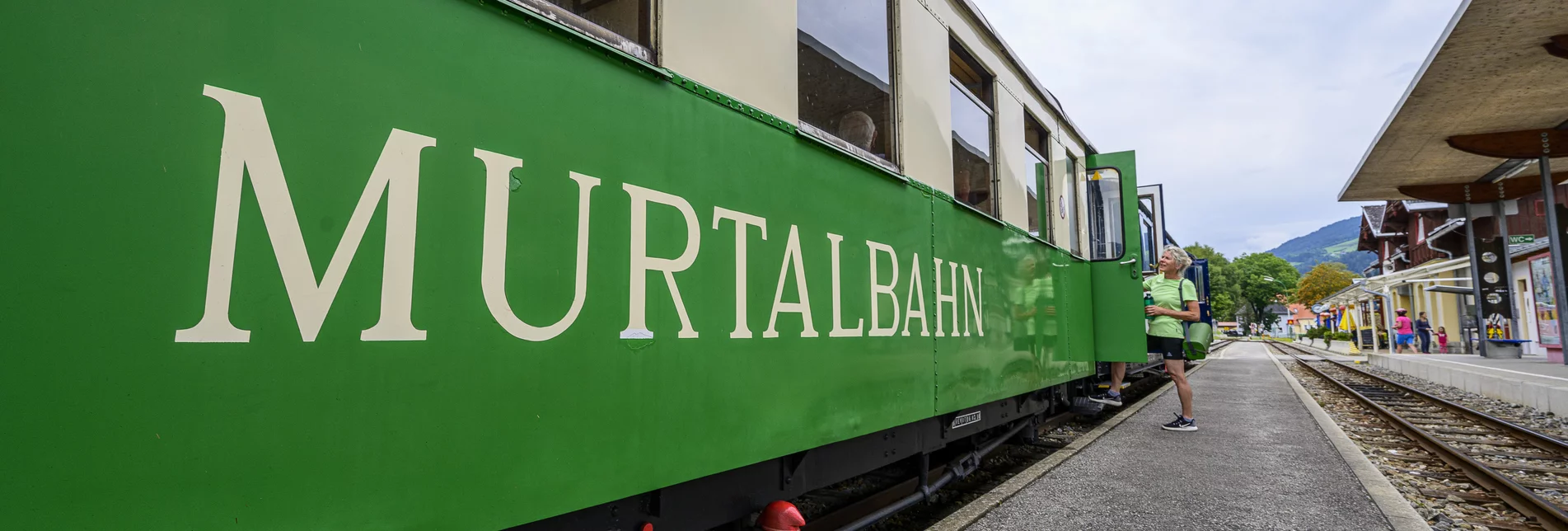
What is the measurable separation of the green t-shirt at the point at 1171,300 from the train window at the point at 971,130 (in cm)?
265

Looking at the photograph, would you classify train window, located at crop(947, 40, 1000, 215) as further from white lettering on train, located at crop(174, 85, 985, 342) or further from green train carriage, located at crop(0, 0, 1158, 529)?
white lettering on train, located at crop(174, 85, 985, 342)

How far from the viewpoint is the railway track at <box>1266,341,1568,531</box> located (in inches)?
170

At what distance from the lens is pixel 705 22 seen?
203cm

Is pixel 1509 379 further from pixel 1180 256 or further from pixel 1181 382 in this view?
pixel 1180 256

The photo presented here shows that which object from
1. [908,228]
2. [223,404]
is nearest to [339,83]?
[223,404]

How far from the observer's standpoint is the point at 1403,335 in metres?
24.4

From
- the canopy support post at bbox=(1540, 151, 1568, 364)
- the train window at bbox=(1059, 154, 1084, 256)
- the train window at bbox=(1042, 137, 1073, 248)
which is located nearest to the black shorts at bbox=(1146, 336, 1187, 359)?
the train window at bbox=(1059, 154, 1084, 256)

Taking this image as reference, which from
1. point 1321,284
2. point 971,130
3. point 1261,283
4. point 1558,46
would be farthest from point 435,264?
point 1261,283

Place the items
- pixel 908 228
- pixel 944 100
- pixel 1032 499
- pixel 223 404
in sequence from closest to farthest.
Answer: pixel 223 404 < pixel 908 228 < pixel 944 100 < pixel 1032 499

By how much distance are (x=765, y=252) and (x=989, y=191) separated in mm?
2234

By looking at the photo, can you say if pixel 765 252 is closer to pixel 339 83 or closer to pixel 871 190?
pixel 871 190

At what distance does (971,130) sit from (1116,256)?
9.15 ft

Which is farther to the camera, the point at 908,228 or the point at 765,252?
the point at 908,228

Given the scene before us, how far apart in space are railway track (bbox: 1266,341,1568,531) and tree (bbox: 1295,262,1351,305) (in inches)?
1851
